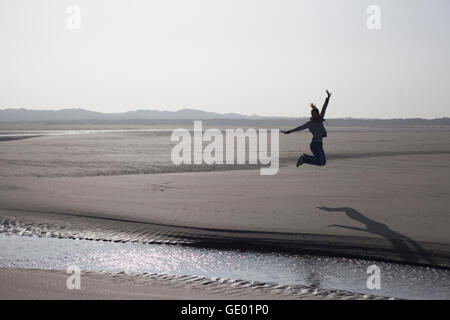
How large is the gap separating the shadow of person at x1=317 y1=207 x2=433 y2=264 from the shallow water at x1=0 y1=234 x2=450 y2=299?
1.58ft

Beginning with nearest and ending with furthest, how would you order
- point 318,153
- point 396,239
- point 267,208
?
1. point 396,239
2. point 267,208
3. point 318,153

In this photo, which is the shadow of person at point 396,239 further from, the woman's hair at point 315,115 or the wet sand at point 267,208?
the woman's hair at point 315,115

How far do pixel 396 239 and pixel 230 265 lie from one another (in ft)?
10.1

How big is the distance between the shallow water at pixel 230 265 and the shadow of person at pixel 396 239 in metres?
0.48

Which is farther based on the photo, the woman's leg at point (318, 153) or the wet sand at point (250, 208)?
the woman's leg at point (318, 153)

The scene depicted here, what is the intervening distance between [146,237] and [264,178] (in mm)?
8458

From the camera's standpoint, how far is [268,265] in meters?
7.92

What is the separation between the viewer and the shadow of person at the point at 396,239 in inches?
319

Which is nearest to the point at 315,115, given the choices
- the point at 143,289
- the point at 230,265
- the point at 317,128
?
the point at 317,128

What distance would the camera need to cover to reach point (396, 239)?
9062 millimetres

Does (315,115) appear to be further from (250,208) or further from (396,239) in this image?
(396,239)

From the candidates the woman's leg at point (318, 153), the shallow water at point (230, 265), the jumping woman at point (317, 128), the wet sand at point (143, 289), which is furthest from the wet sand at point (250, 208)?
the jumping woman at point (317, 128)

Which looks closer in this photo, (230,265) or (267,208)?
(230,265)
